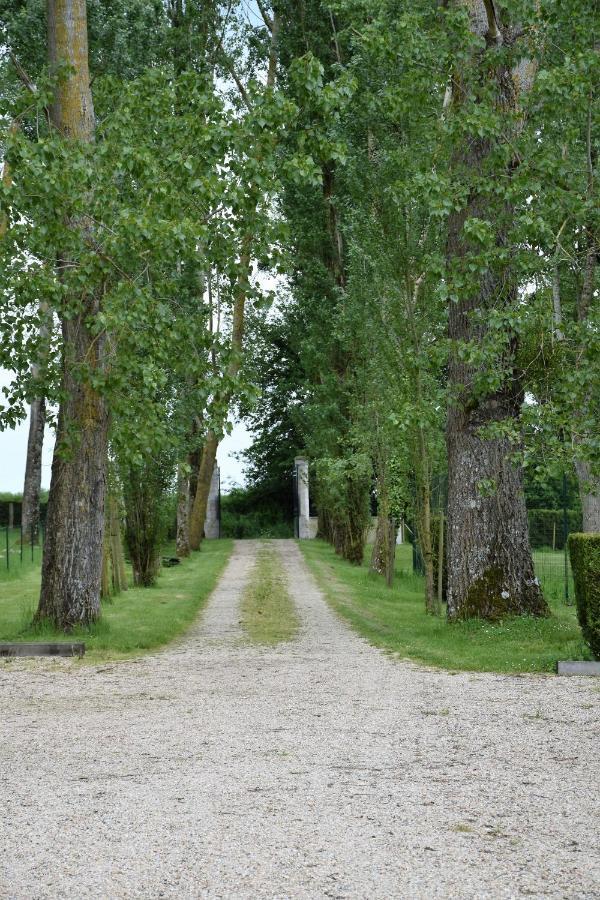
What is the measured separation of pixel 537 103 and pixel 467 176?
105cm

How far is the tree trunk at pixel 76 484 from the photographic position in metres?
12.5

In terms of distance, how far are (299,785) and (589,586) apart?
5.02 meters

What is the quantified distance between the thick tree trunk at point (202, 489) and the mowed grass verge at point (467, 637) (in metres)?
13.3

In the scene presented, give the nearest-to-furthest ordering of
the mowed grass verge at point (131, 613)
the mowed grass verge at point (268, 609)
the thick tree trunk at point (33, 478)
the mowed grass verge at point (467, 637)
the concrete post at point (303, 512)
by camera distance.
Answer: the mowed grass verge at point (467, 637)
the mowed grass verge at point (131, 613)
the mowed grass verge at point (268, 609)
the thick tree trunk at point (33, 478)
the concrete post at point (303, 512)

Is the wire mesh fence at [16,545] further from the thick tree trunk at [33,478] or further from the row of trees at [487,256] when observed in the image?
the row of trees at [487,256]

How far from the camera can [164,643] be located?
A: 42.1ft

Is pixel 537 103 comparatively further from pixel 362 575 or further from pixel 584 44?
pixel 362 575

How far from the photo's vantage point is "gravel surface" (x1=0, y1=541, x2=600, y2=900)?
412 centimetres

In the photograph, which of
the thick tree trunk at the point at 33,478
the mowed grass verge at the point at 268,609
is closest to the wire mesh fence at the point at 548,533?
the mowed grass verge at the point at 268,609

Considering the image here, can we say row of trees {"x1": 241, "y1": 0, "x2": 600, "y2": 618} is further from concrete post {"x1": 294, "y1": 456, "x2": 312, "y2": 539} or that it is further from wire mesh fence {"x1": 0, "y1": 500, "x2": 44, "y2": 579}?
concrete post {"x1": 294, "y1": 456, "x2": 312, "y2": 539}

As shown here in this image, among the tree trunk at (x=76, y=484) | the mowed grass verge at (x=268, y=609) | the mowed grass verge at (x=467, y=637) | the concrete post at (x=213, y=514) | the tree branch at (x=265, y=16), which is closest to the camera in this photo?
the mowed grass verge at (x=467, y=637)

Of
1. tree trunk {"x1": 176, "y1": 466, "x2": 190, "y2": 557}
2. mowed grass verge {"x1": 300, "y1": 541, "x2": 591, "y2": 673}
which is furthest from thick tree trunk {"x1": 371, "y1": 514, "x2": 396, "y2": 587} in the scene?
tree trunk {"x1": 176, "y1": 466, "x2": 190, "y2": 557}

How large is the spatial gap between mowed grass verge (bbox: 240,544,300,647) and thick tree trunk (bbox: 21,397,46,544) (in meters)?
8.86

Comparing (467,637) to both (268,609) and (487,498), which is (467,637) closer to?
(487,498)
